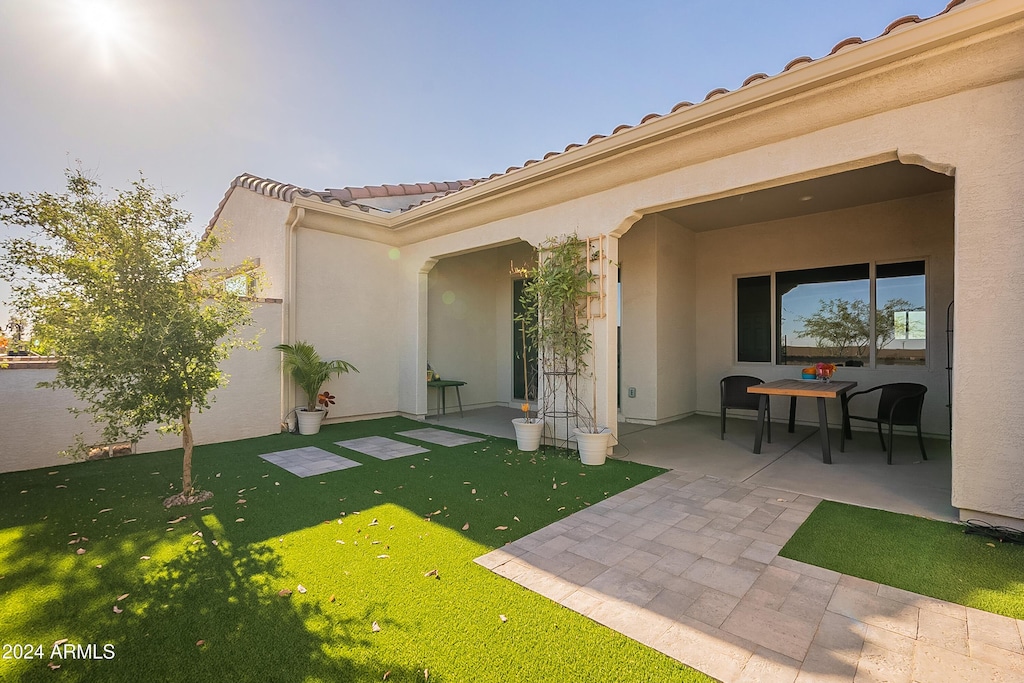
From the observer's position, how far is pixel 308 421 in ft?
20.7

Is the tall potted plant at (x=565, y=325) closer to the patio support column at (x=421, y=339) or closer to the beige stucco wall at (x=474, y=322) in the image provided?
the patio support column at (x=421, y=339)

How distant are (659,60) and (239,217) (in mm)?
7477

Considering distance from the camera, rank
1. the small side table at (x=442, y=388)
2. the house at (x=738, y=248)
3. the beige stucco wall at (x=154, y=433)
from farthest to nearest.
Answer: the small side table at (x=442, y=388) → the beige stucco wall at (x=154, y=433) → the house at (x=738, y=248)

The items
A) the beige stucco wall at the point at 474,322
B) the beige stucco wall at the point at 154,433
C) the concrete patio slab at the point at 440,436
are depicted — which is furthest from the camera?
the beige stucco wall at the point at 474,322

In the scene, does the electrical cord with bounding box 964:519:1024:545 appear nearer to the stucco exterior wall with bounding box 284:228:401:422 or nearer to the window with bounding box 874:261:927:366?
the window with bounding box 874:261:927:366

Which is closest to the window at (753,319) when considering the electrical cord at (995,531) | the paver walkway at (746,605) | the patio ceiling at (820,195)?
the patio ceiling at (820,195)

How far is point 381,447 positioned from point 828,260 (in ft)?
23.3

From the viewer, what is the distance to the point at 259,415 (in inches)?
243

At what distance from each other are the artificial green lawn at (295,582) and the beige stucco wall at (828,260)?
4.41 metres

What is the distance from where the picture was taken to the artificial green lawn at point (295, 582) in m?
1.76

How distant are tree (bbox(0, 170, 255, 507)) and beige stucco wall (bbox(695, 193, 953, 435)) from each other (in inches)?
296

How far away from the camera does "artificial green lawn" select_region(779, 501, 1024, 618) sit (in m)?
2.28

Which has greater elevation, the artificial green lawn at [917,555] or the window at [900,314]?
the window at [900,314]

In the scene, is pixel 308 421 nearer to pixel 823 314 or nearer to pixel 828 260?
pixel 823 314
